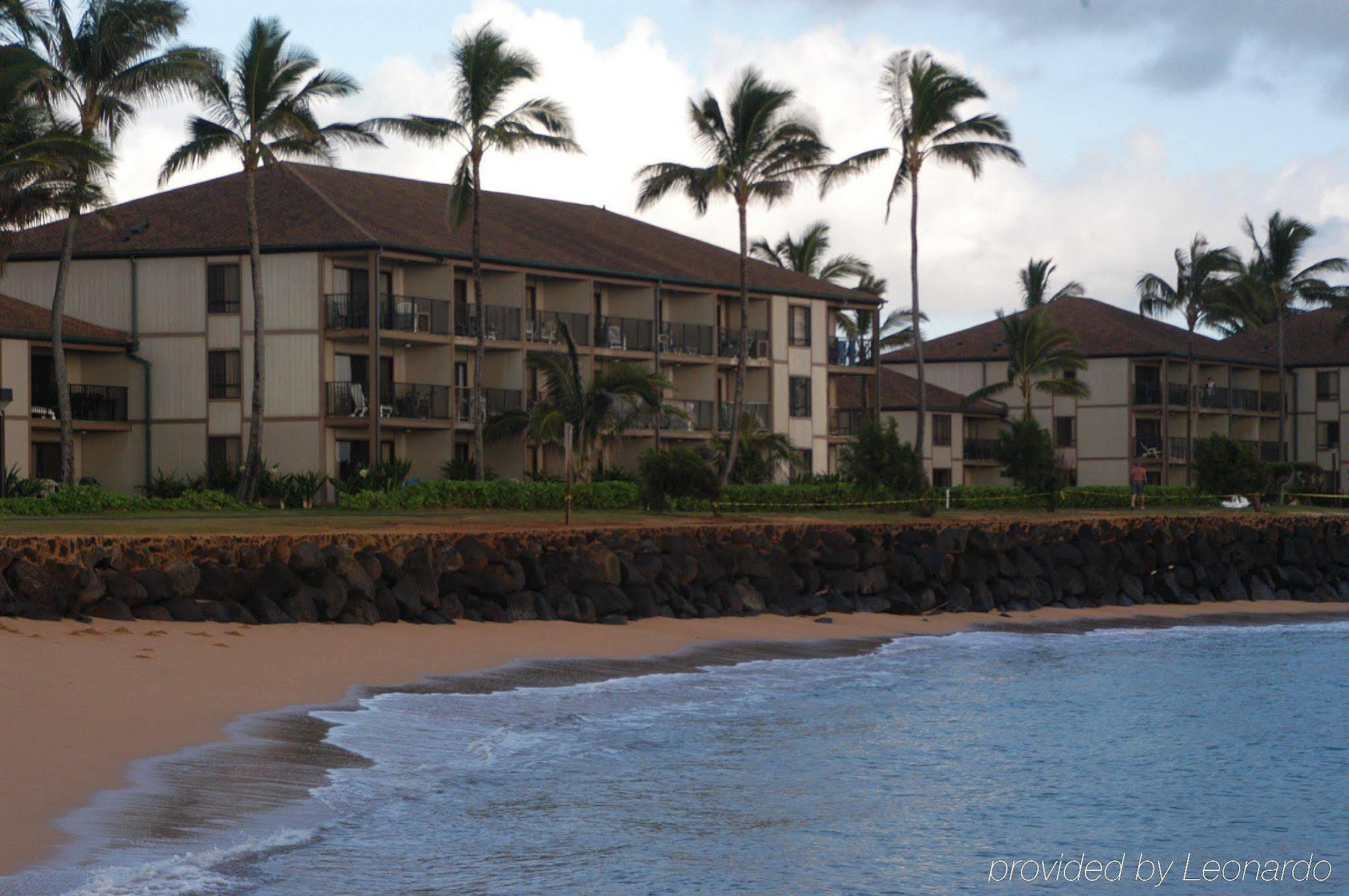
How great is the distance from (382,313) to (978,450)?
35939mm

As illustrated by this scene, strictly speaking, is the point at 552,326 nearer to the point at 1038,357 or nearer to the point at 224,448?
the point at 224,448

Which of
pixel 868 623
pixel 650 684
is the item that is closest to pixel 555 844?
pixel 650 684

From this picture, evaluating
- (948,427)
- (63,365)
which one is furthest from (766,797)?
(948,427)

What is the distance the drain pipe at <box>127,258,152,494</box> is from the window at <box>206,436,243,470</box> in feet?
6.59

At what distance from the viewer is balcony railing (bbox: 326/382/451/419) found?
4619cm

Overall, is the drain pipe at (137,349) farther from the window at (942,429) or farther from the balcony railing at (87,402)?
the window at (942,429)

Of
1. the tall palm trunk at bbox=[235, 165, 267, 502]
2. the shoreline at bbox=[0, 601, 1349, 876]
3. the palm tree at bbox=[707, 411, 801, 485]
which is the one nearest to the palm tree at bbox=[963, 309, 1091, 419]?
the palm tree at bbox=[707, 411, 801, 485]

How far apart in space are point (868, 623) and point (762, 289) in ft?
97.6

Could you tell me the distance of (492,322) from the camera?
5019 centimetres

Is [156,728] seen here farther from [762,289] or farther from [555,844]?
[762,289]

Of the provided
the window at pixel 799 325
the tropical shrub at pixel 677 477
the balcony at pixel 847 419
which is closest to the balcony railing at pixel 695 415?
the window at pixel 799 325

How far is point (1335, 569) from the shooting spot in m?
42.6

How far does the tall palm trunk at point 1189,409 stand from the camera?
246ft

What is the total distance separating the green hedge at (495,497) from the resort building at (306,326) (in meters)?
2.91
